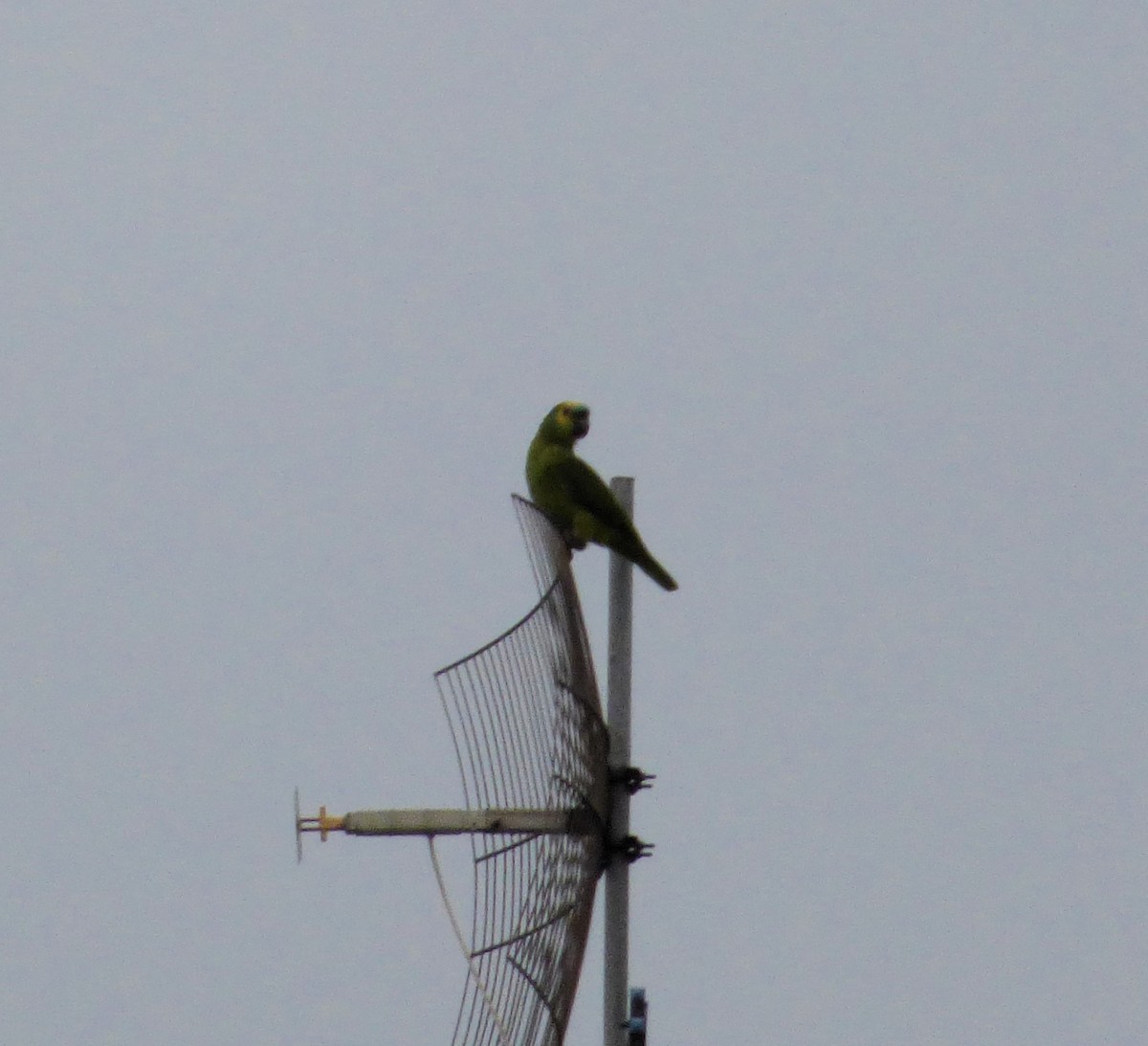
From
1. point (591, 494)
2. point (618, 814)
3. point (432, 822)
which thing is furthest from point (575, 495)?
point (432, 822)

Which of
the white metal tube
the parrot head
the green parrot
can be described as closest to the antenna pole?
the green parrot

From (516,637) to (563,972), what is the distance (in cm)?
110

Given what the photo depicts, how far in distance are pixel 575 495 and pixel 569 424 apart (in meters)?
0.73

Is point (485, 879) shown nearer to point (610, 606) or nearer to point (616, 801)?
point (616, 801)

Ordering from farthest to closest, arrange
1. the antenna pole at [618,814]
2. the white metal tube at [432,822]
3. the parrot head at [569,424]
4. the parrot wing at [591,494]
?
1. the parrot head at [569,424]
2. the parrot wing at [591,494]
3. the antenna pole at [618,814]
4. the white metal tube at [432,822]

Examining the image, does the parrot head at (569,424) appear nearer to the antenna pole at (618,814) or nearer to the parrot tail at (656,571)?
the parrot tail at (656,571)

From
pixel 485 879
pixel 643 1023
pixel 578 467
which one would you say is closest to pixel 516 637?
pixel 485 879

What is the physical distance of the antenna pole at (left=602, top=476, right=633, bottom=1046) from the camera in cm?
811

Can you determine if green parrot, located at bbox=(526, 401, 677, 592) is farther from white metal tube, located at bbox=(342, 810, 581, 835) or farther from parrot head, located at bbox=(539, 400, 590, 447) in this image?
white metal tube, located at bbox=(342, 810, 581, 835)

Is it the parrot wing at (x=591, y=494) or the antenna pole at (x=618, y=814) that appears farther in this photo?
the parrot wing at (x=591, y=494)

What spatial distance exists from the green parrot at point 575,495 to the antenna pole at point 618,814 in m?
0.34

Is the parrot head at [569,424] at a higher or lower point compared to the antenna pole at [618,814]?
higher

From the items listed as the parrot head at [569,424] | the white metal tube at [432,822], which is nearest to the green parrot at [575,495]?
the parrot head at [569,424]

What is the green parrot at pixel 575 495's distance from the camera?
935 centimetres
